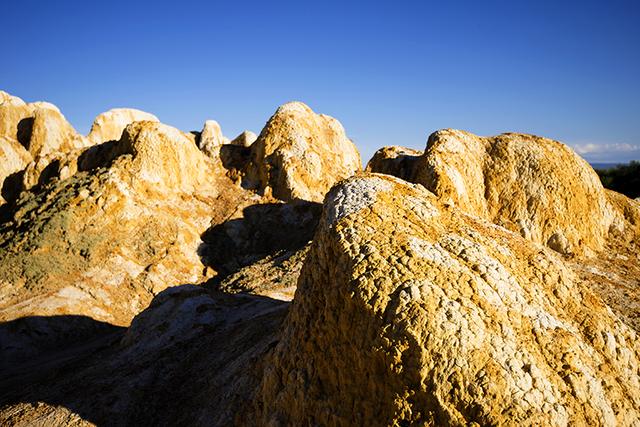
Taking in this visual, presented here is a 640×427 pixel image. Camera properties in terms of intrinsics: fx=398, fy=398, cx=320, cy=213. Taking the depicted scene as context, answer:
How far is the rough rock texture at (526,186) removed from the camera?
21.0 metres

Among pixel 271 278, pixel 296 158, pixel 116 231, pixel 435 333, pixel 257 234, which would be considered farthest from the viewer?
pixel 296 158

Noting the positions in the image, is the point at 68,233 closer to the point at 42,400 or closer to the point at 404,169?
the point at 42,400

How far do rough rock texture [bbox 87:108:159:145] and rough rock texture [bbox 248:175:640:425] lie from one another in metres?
43.7

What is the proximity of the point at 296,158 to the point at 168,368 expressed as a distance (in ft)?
70.3

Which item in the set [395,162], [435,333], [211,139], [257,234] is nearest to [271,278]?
[257,234]

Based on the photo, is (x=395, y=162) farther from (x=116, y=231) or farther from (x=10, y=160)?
(x=10, y=160)

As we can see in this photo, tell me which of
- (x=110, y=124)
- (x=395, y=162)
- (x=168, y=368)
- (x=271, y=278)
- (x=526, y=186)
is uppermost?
(x=110, y=124)

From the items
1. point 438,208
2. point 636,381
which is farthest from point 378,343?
point 636,381

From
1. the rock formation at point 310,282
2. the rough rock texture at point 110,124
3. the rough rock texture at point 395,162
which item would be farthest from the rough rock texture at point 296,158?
the rough rock texture at point 110,124

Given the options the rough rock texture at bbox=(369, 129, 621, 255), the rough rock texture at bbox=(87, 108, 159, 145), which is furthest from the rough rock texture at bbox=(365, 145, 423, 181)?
the rough rock texture at bbox=(87, 108, 159, 145)

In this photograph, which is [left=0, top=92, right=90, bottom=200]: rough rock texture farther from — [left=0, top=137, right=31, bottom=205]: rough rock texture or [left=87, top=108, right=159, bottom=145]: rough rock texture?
[left=87, top=108, right=159, bottom=145]: rough rock texture

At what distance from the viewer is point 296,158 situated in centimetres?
3203

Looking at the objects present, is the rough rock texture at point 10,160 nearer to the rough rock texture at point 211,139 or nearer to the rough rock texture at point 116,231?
the rough rock texture at point 116,231

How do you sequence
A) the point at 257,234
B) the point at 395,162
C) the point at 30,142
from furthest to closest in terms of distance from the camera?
the point at 30,142
the point at 257,234
the point at 395,162
